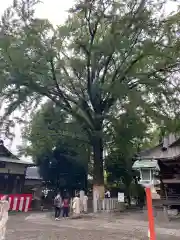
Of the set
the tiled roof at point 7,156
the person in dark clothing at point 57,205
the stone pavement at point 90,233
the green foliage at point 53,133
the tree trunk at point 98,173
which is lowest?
the stone pavement at point 90,233

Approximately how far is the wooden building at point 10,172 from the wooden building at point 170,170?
47.7ft

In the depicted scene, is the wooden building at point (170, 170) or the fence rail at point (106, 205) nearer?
the wooden building at point (170, 170)

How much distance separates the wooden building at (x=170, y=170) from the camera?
20344 millimetres

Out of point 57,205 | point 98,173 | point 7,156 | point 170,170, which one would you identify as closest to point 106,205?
point 98,173

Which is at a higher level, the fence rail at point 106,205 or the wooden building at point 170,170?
the wooden building at point 170,170

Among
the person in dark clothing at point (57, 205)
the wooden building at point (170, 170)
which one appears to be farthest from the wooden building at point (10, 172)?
the wooden building at point (170, 170)

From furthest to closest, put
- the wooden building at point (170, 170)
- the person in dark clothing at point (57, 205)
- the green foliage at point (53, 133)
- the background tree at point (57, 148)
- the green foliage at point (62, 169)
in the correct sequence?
the green foliage at point (62, 169)
the background tree at point (57, 148)
the green foliage at point (53, 133)
the wooden building at point (170, 170)
the person in dark clothing at point (57, 205)

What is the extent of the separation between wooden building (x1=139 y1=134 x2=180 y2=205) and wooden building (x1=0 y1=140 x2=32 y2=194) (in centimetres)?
1453

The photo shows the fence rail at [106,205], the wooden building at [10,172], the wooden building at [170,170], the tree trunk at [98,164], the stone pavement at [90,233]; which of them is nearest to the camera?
the stone pavement at [90,233]

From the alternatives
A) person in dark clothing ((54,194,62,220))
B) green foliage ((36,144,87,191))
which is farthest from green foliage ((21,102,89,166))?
person in dark clothing ((54,194,62,220))

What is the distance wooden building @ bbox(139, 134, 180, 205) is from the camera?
66.7 ft

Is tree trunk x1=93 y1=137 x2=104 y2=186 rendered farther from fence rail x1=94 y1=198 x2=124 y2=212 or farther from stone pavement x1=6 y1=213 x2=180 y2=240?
stone pavement x1=6 y1=213 x2=180 y2=240

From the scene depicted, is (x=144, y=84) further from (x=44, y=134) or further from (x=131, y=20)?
(x=44, y=134)

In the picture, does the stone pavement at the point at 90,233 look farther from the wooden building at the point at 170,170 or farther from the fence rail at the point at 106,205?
the fence rail at the point at 106,205
